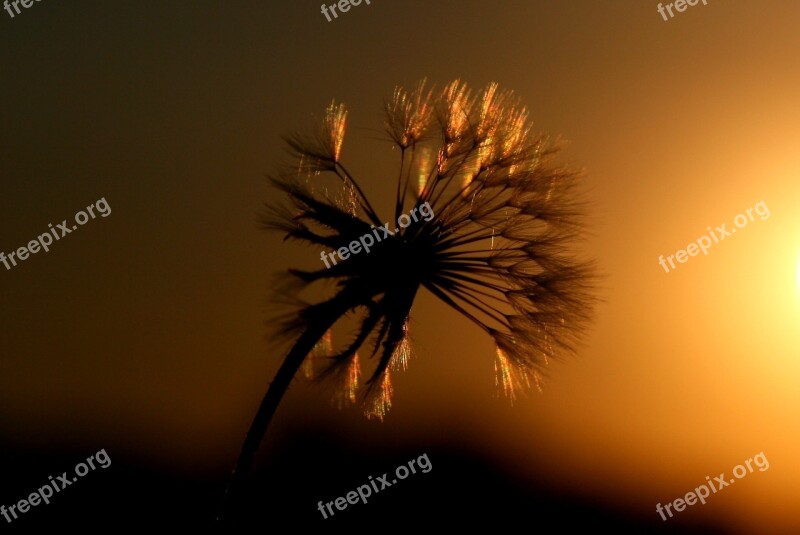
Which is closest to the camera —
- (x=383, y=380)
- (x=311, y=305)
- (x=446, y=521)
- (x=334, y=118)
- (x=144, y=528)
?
(x=311, y=305)

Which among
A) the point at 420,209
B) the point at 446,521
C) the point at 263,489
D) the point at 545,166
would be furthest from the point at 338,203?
the point at 446,521

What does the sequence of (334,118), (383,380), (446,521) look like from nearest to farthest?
(383,380), (334,118), (446,521)

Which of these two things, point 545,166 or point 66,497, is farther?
point 66,497

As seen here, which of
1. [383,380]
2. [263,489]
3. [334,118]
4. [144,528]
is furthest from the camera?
[263,489]

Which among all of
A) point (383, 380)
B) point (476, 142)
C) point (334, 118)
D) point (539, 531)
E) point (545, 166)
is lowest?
point (539, 531)

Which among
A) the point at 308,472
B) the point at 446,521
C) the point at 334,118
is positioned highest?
the point at 334,118

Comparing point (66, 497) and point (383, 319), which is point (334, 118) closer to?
point (383, 319)

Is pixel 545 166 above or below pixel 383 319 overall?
above

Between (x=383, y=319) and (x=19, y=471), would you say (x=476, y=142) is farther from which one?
(x=19, y=471)

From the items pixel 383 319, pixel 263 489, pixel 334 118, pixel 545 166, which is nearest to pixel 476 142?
pixel 545 166

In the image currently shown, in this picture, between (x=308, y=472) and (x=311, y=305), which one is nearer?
(x=311, y=305)
